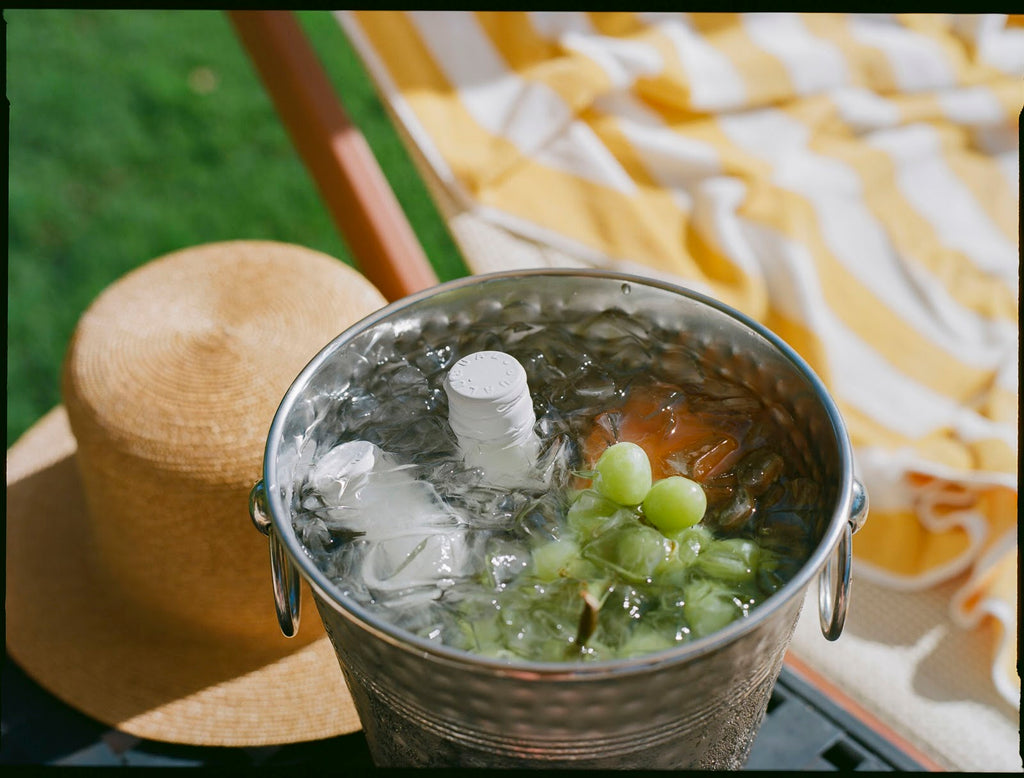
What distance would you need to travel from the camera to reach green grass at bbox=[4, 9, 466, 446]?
7.82ft

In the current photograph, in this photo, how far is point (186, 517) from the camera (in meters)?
1.17

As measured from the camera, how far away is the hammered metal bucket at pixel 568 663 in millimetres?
664

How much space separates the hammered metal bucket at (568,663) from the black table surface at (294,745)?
0.28m

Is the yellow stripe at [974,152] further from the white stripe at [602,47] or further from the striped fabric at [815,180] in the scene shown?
the white stripe at [602,47]

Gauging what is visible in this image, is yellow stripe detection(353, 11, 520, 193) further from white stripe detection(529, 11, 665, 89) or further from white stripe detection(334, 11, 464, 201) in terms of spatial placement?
white stripe detection(529, 11, 665, 89)

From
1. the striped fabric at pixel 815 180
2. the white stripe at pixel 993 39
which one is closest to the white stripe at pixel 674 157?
the striped fabric at pixel 815 180

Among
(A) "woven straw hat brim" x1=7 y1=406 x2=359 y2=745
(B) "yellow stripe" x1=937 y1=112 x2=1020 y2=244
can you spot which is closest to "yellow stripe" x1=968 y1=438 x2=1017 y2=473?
(B) "yellow stripe" x1=937 y1=112 x2=1020 y2=244

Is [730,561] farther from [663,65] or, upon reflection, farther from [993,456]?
[663,65]

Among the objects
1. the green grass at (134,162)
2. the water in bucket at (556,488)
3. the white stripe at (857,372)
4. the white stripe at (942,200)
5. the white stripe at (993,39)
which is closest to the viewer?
the water in bucket at (556,488)

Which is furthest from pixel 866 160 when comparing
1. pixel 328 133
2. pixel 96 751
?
pixel 96 751

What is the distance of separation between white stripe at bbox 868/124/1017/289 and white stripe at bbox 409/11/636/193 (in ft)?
1.77

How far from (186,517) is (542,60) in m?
1.31

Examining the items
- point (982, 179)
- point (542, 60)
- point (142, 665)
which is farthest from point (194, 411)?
point (982, 179)

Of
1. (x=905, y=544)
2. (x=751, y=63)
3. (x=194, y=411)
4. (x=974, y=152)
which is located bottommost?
(x=905, y=544)
